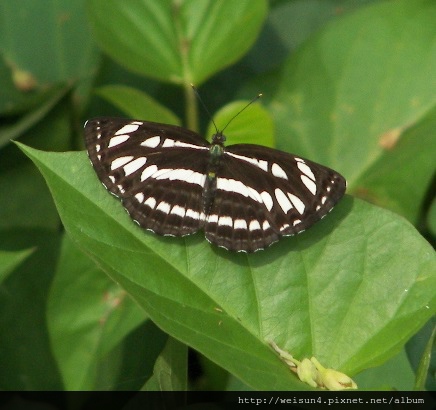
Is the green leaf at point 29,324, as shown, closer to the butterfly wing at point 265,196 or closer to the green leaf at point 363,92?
the butterfly wing at point 265,196

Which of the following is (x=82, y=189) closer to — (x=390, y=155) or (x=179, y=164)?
(x=179, y=164)

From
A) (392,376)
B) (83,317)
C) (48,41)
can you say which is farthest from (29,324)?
(48,41)

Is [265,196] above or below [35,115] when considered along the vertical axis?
above

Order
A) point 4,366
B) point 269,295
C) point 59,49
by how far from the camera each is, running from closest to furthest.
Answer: point 269,295, point 4,366, point 59,49

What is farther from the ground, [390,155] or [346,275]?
[346,275]

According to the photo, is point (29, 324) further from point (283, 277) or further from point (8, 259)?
point (283, 277)

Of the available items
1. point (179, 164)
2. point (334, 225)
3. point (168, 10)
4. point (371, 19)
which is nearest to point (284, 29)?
point (371, 19)

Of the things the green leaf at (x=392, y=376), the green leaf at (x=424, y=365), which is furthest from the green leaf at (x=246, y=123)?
the green leaf at (x=424, y=365)
